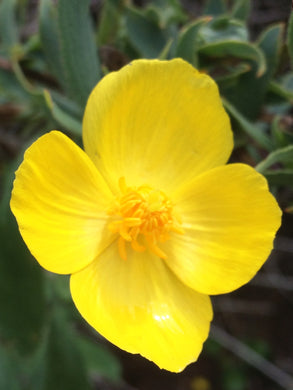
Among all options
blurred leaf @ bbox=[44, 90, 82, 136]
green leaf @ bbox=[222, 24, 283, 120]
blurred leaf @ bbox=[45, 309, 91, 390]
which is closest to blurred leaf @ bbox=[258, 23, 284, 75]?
green leaf @ bbox=[222, 24, 283, 120]

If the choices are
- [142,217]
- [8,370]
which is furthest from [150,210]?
[8,370]

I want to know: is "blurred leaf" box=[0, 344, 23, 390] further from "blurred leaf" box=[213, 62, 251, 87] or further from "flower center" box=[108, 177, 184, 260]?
"blurred leaf" box=[213, 62, 251, 87]

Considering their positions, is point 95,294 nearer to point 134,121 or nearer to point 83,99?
point 134,121

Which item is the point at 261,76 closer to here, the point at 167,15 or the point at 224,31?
the point at 224,31

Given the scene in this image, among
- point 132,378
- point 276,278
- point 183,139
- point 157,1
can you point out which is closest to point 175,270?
point 183,139

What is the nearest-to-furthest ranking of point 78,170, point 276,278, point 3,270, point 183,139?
1. point 78,170
2. point 183,139
3. point 3,270
4. point 276,278

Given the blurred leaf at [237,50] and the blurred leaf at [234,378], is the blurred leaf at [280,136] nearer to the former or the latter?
the blurred leaf at [237,50]

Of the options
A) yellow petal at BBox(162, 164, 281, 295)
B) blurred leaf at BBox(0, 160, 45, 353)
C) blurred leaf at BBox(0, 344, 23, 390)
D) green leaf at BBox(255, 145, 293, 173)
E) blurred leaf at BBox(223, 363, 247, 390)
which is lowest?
blurred leaf at BBox(223, 363, 247, 390)
